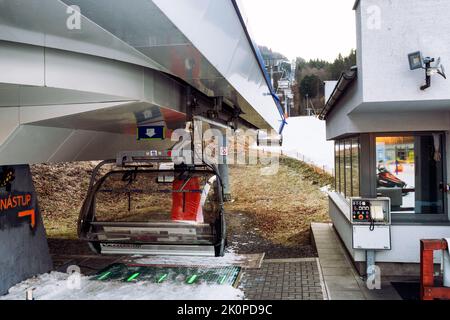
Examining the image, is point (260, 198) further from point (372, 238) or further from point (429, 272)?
point (429, 272)

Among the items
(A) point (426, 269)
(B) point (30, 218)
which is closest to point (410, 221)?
(A) point (426, 269)

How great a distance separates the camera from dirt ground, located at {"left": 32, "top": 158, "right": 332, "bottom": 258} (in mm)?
11586

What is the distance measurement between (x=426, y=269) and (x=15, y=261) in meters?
6.53

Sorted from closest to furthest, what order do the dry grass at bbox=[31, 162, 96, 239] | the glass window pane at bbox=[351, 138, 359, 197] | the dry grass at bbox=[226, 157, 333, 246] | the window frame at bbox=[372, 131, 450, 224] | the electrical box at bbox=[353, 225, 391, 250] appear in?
the electrical box at bbox=[353, 225, 391, 250] → the window frame at bbox=[372, 131, 450, 224] → the glass window pane at bbox=[351, 138, 359, 197] → the dry grass at bbox=[226, 157, 333, 246] → the dry grass at bbox=[31, 162, 96, 239]

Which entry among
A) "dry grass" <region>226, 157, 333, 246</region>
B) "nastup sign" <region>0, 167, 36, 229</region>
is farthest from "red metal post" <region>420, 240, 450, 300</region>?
"nastup sign" <region>0, 167, 36, 229</region>

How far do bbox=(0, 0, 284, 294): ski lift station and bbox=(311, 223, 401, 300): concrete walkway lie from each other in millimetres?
1996

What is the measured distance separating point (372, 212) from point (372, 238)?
43cm

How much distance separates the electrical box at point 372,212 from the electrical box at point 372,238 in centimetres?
10

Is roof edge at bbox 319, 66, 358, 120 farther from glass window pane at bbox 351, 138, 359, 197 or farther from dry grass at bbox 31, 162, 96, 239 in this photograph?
dry grass at bbox 31, 162, 96, 239

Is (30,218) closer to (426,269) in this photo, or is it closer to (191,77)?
(191,77)

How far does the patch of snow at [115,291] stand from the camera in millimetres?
6445

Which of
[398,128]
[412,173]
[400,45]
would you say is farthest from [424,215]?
[400,45]

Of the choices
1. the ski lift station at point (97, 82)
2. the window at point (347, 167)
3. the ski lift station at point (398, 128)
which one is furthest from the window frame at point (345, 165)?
the ski lift station at point (97, 82)

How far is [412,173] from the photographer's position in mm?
7402
